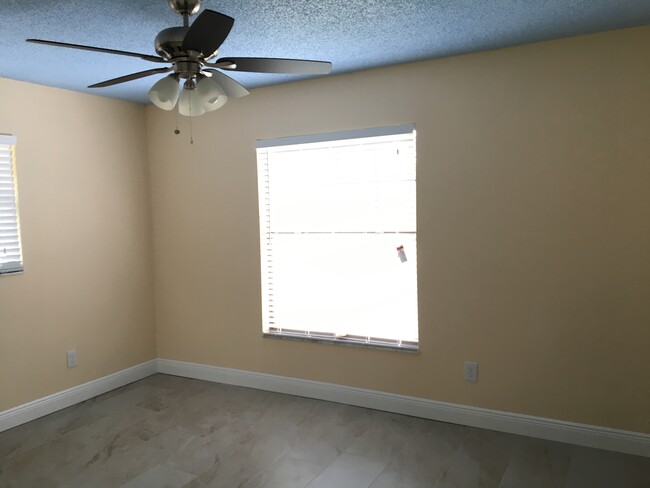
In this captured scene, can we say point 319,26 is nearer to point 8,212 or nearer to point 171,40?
point 171,40

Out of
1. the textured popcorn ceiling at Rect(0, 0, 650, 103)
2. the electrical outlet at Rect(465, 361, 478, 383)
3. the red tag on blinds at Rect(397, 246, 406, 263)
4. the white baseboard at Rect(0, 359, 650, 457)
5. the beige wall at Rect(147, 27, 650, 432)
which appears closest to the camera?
the textured popcorn ceiling at Rect(0, 0, 650, 103)

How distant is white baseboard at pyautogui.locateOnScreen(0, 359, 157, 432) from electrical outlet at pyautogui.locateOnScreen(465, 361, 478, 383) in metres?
2.70

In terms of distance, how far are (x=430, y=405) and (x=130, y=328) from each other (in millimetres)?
2527

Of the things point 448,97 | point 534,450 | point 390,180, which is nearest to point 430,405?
point 534,450

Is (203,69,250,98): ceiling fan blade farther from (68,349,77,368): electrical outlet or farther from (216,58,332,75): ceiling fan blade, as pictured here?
(68,349,77,368): electrical outlet

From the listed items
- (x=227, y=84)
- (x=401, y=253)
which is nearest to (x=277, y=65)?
(x=227, y=84)

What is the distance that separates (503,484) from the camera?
8.24ft

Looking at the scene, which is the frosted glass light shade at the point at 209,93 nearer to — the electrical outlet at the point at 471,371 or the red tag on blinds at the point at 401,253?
the red tag on blinds at the point at 401,253

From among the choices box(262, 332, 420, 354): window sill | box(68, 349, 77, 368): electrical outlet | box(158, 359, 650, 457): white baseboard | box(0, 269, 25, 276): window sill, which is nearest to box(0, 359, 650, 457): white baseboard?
box(158, 359, 650, 457): white baseboard

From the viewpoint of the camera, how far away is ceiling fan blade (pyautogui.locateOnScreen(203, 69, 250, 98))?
214 centimetres

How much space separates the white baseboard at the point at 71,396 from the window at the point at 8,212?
95 cm

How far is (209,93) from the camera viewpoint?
2.07 m

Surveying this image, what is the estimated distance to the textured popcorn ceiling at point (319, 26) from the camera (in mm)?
2266

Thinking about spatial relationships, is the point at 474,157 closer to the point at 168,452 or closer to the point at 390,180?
the point at 390,180
